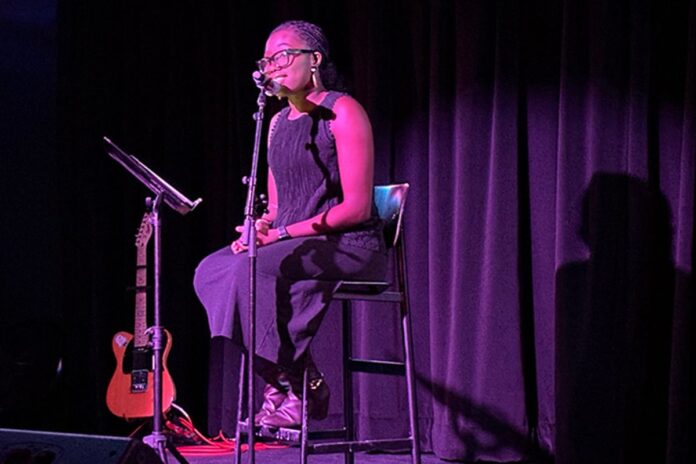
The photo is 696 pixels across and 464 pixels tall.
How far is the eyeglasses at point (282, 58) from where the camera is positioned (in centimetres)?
237

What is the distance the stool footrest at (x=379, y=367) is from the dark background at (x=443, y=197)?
71 cm

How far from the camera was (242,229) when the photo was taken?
7.87 ft

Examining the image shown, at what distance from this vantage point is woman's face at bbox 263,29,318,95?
2.57m

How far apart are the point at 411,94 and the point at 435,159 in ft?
1.18

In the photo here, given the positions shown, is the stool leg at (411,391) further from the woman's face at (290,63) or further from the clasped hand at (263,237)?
the woman's face at (290,63)

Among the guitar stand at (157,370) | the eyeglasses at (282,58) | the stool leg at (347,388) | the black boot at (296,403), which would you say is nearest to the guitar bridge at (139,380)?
the guitar stand at (157,370)

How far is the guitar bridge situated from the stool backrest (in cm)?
171

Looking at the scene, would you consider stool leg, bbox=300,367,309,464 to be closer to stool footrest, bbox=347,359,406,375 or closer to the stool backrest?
stool footrest, bbox=347,359,406,375

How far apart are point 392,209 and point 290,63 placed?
536 millimetres

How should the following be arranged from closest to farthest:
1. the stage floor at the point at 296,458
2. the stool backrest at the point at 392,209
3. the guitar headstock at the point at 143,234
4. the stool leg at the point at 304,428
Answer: the stool leg at the point at 304,428 < the stool backrest at the point at 392,209 < the stage floor at the point at 296,458 < the guitar headstock at the point at 143,234

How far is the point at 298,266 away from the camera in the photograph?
2420 millimetres

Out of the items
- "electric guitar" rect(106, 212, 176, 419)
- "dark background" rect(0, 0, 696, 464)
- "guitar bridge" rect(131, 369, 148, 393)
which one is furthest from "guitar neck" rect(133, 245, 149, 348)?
"dark background" rect(0, 0, 696, 464)

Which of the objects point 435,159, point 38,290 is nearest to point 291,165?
point 435,159

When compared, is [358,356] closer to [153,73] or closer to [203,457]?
[203,457]
